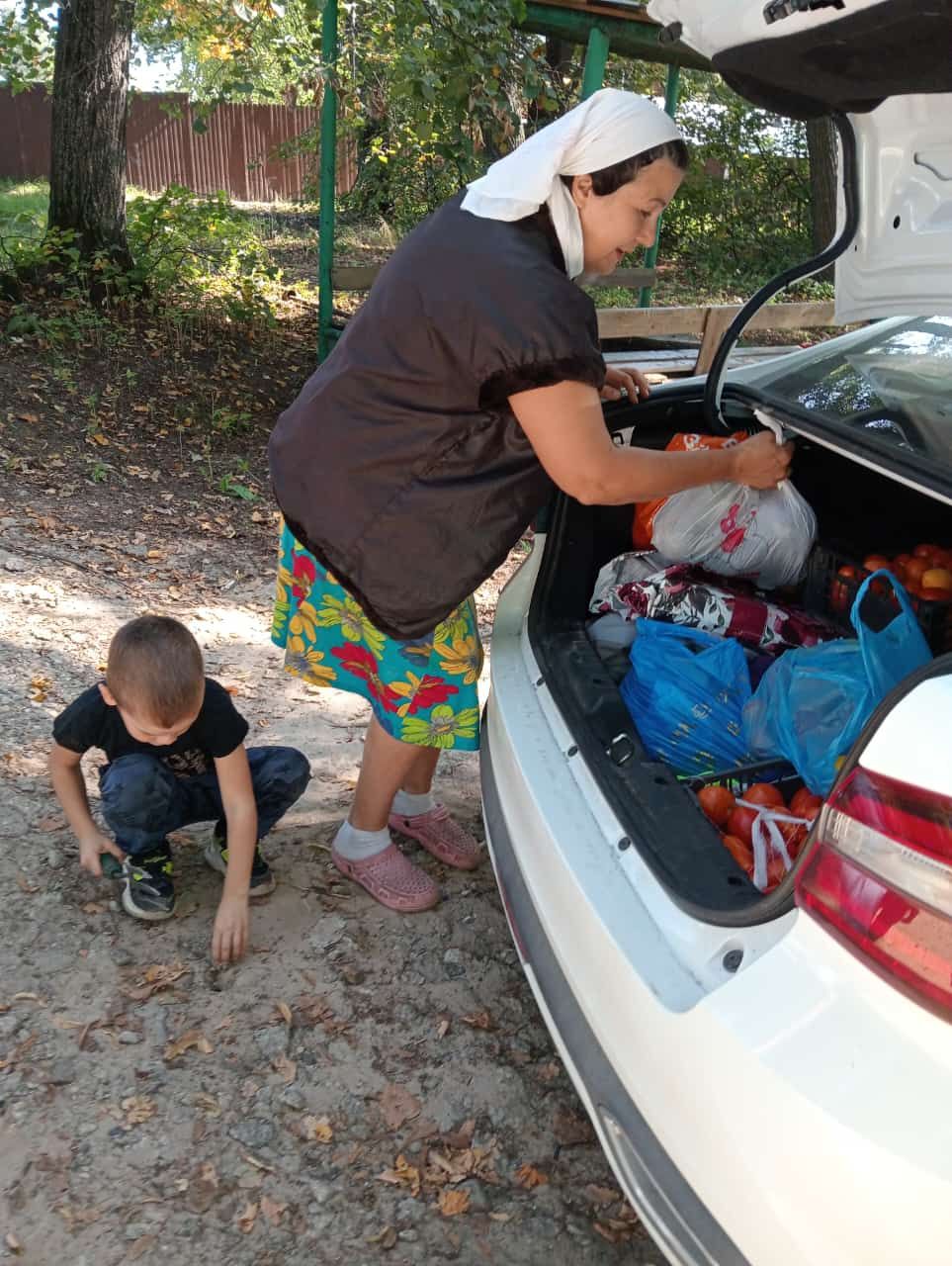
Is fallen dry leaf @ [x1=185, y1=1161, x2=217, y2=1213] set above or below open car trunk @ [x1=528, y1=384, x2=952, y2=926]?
below

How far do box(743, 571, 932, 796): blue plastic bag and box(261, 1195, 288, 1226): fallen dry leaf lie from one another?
1.30 m

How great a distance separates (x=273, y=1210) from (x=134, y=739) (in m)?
1.07

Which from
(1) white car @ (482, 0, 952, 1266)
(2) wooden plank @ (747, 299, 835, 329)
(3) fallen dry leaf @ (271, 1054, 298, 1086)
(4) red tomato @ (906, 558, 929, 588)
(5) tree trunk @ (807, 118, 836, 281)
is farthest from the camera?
(5) tree trunk @ (807, 118, 836, 281)

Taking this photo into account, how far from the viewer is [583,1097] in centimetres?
187

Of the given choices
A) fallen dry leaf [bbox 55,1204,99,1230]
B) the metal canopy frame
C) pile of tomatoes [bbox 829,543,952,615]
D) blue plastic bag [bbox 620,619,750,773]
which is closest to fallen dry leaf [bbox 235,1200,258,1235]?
fallen dry leaf [bbox 55,1204,99,1230]

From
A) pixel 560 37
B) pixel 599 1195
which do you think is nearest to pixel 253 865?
pixel 599 1195

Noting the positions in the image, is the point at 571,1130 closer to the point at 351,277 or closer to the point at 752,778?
the point at 752,778

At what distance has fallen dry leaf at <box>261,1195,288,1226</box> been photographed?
6.88ft

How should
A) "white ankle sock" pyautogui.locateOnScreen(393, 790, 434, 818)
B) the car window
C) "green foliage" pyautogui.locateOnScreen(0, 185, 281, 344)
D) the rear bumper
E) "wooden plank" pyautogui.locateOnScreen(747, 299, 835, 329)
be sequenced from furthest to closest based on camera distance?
"green foliage" pyautogui.locateOnScreen(0, 185, 281, 344) < "wooden plank" pyautogui.locateOnScreen(747, 299, 835, 329) < "white ankle sock" pyautogui.locateOnScreen(393, 790, 434, 818) < the car window < the rear bumper

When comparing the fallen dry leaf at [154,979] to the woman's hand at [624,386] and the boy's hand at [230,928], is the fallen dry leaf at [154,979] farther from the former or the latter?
the woman's hand at [624,386]

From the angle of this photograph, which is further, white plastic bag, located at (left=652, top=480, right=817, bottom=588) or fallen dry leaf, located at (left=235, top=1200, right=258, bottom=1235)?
white plastic bag, located at (left=652, top=480, right=817, bottom=588)

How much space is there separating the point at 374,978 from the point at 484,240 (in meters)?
1.68

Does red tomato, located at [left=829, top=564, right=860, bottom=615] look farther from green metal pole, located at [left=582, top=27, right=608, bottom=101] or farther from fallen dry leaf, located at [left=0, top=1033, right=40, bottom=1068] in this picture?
green metal pole, located at [left=582, top=27, right=608, bottom=101]

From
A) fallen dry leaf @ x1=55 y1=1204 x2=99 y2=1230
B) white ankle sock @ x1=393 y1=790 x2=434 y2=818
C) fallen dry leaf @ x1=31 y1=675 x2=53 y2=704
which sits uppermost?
white ankle sock @ x1=393 y1=790 x2=434 y2=818
